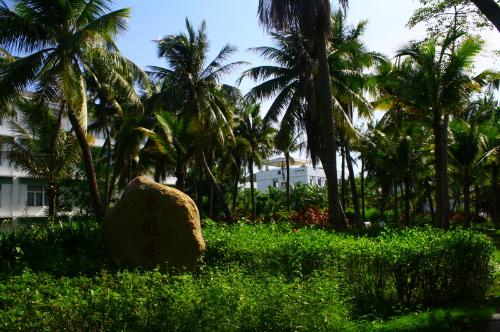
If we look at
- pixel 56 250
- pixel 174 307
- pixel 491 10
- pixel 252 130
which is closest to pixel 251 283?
pixel 174 307

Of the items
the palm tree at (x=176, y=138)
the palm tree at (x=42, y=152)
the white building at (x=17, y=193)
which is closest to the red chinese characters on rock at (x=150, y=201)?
the palm tree at (x=176, y=138)

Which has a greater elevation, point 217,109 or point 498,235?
point 217,109

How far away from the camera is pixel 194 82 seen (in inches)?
1010

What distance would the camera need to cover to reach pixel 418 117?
20469 millimetres

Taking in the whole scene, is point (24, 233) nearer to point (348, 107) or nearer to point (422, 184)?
point (348, 107)

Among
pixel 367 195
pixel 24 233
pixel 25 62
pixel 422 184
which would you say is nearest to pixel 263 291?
pixel 24 233

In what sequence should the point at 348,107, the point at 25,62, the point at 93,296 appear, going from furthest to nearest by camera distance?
1. the point at 348,107
2. the point at 25,62
3. the point at 93,296

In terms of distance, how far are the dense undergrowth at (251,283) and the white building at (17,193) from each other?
2560 cm

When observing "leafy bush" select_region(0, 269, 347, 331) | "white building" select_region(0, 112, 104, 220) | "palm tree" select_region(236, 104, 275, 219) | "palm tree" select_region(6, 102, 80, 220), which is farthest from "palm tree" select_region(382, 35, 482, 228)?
"white building" select_region(0, 112, 104, 220)

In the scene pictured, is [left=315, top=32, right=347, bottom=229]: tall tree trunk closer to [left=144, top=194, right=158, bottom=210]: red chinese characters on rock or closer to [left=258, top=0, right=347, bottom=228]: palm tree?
[left=258, top=0, right=347, bottom=228]: palm tree

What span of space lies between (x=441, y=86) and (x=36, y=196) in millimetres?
30377

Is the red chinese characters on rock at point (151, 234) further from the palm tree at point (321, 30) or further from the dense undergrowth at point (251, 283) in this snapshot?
the palm tree at point (321, 30)

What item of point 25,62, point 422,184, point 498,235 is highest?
point 25,62

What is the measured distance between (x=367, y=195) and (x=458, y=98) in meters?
34.3
